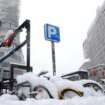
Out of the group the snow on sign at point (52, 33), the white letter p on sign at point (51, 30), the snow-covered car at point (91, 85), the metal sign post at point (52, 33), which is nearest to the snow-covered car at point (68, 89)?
the snow-covered car at point (91, 85)

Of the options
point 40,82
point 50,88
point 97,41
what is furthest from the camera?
point 97,41

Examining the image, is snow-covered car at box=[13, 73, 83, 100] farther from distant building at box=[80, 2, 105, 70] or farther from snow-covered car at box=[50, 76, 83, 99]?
distant building at box=[80, 2, 105, 70]

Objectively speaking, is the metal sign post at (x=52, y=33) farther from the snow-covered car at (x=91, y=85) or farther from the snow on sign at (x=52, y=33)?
the snow-covered car at (x=91, y=85)

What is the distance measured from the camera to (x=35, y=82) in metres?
5.67

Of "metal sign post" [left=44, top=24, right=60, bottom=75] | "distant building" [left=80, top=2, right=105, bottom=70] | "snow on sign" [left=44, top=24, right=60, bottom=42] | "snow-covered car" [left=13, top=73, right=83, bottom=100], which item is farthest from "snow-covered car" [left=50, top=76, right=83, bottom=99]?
"distant building" [left=80, top=2, right=105, bottom=70]

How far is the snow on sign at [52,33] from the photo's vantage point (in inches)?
328

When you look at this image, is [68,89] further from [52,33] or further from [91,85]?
[52,33]

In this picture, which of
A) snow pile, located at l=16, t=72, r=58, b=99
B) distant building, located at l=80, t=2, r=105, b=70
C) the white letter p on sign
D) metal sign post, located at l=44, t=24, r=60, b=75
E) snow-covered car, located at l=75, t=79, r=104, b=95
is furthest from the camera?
distant building, located at l=80, t=2, r=105, b=70

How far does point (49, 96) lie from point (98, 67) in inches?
108

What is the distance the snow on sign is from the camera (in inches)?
328

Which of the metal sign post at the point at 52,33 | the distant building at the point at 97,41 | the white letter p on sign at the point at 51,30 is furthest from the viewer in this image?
the distant building at the point at 97,41

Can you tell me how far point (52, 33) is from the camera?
336 inches

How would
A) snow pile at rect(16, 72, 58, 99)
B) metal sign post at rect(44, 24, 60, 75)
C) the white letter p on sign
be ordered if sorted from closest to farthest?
1. snow pile at rect(16, 72, 58, 99)
2. metal sign post at rect(44, 24, 60, 75)
3. the white letter p on sign

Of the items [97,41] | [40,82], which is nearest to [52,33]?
[40,82]
